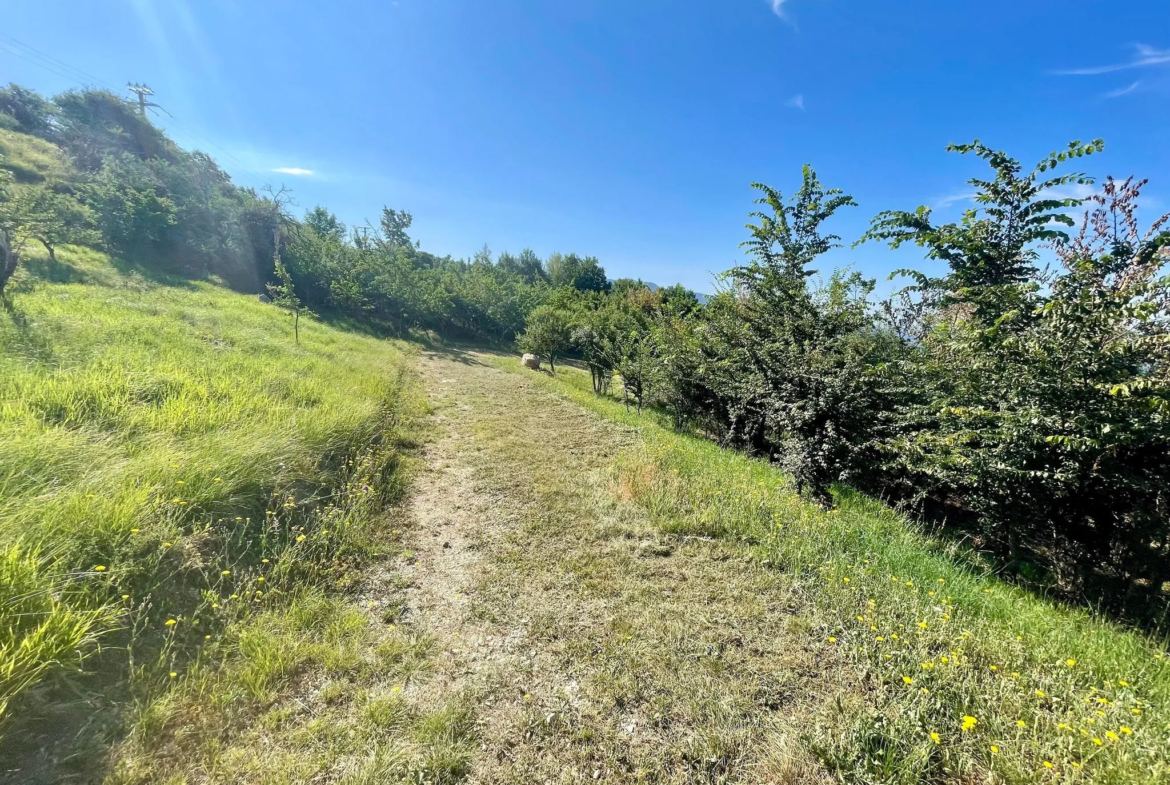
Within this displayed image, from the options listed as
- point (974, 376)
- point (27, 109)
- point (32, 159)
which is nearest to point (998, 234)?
point (974, 376)

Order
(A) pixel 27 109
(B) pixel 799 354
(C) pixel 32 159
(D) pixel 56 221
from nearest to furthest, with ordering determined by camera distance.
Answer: (B) pixel 799 354 → (D) pixel 56 221 → (C) pixel 32 159 → (A) pixel 27 109

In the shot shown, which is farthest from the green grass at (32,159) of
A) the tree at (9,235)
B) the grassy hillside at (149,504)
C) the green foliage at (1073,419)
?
the green foliage at (1073,419)

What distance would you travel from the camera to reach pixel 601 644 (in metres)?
3.04

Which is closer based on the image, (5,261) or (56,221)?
(5,261)

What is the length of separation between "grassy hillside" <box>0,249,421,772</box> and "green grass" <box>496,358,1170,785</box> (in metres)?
3.95

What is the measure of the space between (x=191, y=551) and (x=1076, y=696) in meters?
6.22

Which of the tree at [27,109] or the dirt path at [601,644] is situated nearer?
the dirt path at [601,644]

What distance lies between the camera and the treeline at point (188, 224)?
25938 mm

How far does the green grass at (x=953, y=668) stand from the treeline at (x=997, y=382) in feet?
3.28

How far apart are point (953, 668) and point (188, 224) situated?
4461cm

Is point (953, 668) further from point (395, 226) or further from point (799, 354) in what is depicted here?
point (395, 226)

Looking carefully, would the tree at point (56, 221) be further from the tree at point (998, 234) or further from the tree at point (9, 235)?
the tree at point (998, 234)

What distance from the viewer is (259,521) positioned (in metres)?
3.96

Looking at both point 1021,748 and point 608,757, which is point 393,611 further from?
point 1021,748
